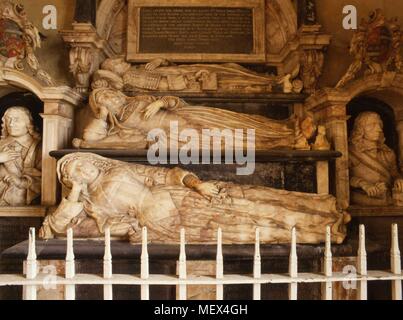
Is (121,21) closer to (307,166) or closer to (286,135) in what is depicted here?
(286,135)

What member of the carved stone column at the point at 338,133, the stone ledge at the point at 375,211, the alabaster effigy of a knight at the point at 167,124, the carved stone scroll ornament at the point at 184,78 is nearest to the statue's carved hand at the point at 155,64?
the carved stone scroll ornament at the point at 184,78

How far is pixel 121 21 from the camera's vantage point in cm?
547

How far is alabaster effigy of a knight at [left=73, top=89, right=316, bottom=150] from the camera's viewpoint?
13.8 feet

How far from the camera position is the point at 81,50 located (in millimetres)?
4926

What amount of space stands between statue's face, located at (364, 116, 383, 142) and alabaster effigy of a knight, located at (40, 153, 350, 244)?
4.60ft

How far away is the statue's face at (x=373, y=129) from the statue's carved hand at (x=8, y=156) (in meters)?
3.64

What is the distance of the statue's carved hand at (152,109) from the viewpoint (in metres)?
4.33

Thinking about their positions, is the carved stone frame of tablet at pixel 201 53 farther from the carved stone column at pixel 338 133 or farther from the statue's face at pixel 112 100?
the carved stone column at pixel 338 133

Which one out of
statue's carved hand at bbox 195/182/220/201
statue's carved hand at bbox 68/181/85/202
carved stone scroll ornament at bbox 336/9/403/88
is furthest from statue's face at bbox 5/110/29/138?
carved stone scroll ornament at bbox 336/9/403/88

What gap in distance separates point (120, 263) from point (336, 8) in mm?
4188

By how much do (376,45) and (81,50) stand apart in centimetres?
326

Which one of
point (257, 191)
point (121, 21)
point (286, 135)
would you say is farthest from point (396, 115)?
point (121, 21)

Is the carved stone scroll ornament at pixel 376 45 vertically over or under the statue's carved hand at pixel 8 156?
over

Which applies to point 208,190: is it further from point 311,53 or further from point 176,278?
point 311,53
